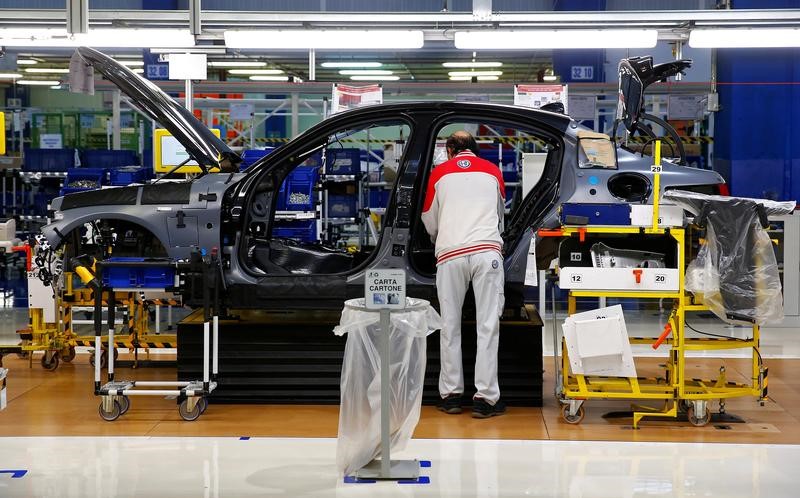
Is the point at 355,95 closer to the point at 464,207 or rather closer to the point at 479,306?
the point at 464,207

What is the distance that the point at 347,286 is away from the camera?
20.6 feet

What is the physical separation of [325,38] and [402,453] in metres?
5.02

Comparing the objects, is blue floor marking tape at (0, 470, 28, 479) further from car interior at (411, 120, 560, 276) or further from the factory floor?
car interior at (411, 120, 560, 276)

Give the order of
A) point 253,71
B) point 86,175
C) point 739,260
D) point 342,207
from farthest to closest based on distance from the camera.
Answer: point 253,71, point 342,207, point 86,175, point 739,260

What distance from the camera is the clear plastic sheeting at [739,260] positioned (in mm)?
5719

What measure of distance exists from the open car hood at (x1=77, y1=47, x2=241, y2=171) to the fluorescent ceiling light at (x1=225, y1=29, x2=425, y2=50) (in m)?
2.43

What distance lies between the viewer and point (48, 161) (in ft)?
39.7

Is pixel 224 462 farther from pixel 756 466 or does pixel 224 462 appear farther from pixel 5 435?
pixel 756 466

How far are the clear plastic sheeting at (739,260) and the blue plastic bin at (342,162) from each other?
18.3 feet

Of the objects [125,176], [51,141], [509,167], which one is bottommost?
[125,176]

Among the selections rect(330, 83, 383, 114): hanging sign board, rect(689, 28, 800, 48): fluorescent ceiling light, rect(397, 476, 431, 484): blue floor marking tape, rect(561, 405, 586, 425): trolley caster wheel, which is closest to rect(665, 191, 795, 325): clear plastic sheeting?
rect(561, 405, 586, 425): trolley caster wheel

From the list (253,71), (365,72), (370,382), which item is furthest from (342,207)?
(253,71)

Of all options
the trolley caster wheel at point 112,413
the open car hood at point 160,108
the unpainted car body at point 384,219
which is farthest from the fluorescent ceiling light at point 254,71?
the trolley caster wheel at point 112,413

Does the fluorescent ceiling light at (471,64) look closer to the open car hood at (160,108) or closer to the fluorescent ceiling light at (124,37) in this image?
the fluorescent ceiling light at (124,37)
